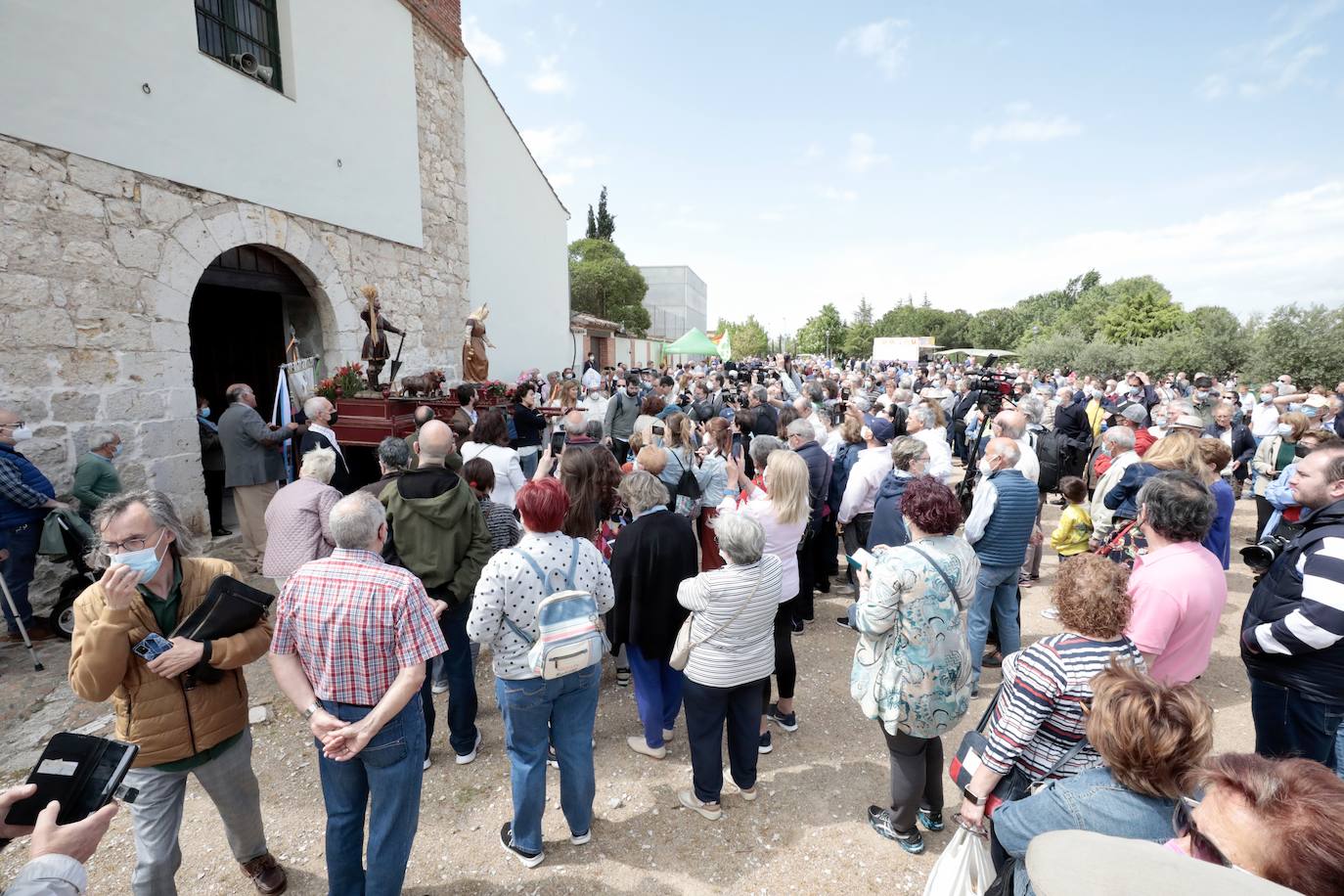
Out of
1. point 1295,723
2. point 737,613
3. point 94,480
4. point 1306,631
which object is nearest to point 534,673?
point 737,613

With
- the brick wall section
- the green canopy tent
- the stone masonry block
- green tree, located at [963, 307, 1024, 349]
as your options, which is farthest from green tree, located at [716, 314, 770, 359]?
the stone masonry block

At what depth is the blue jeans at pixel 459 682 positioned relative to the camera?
11.3 feet

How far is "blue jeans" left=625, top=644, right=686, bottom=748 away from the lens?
3.56 metres

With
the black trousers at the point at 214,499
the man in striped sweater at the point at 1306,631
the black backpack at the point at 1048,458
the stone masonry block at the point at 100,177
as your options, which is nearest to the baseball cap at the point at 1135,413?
the black backpack at the point at 1048,458

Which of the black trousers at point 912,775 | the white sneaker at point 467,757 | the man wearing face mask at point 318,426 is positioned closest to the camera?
the black trousers at point 912,775

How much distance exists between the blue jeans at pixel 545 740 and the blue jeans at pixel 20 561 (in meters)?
4.37

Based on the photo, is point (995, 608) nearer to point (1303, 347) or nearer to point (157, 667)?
point (157, 667)

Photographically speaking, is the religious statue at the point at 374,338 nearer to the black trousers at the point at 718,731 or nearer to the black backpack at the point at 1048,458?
the black trousers at the point at 718,731

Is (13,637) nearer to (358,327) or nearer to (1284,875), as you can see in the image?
(358,327)

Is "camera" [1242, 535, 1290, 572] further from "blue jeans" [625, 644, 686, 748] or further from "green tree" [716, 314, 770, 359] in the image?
"green tree" [716, 314, 770, 359]

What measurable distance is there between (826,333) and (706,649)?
54.9 m

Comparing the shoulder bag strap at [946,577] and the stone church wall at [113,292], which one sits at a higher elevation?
the stone church wall at [113,292]

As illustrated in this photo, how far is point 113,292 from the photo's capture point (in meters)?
5.58

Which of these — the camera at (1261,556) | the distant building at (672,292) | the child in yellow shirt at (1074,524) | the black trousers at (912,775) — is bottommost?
the black trousers at (912,775)
